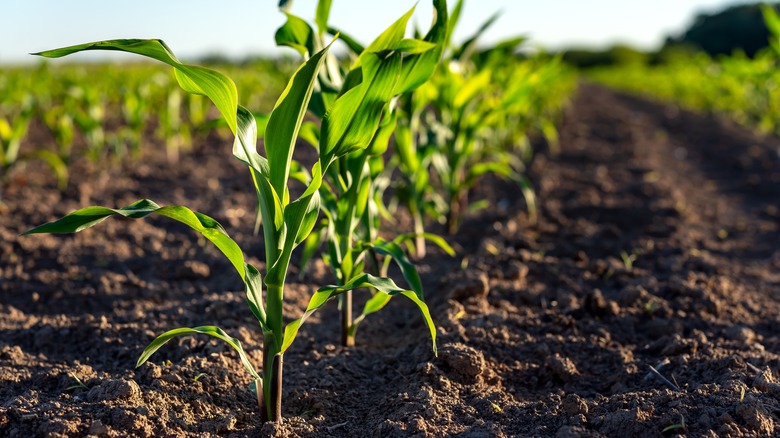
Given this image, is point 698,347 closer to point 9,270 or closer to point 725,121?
point 9,270

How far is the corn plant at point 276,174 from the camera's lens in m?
1.48

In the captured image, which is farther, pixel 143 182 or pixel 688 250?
pixel 143 182

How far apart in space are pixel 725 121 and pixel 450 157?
7463 mm

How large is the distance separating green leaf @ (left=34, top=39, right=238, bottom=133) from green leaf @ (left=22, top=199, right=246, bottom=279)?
226mm

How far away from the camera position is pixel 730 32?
38.2 metres

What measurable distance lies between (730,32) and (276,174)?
42.8 meters

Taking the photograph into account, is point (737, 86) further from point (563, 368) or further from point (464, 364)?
point (464, 364)

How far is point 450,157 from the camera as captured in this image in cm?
355

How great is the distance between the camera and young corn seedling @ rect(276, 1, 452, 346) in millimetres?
1651

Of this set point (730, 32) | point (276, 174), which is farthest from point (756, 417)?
point (730, 32)

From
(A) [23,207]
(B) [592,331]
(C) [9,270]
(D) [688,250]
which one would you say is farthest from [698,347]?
(A) [23,207]

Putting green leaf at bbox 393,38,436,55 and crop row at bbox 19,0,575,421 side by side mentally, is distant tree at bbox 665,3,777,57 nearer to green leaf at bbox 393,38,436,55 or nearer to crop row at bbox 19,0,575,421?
crop row at bbox 19,0,575,421

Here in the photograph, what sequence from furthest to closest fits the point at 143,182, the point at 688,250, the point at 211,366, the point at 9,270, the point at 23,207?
1. the point at 143,182
2. the point at 23,207
3. the point at 688,250
4. the point at 9,270
5. the point at 211,366

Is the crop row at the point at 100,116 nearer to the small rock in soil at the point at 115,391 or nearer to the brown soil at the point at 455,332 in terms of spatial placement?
the brown soil at the point at 455,332
